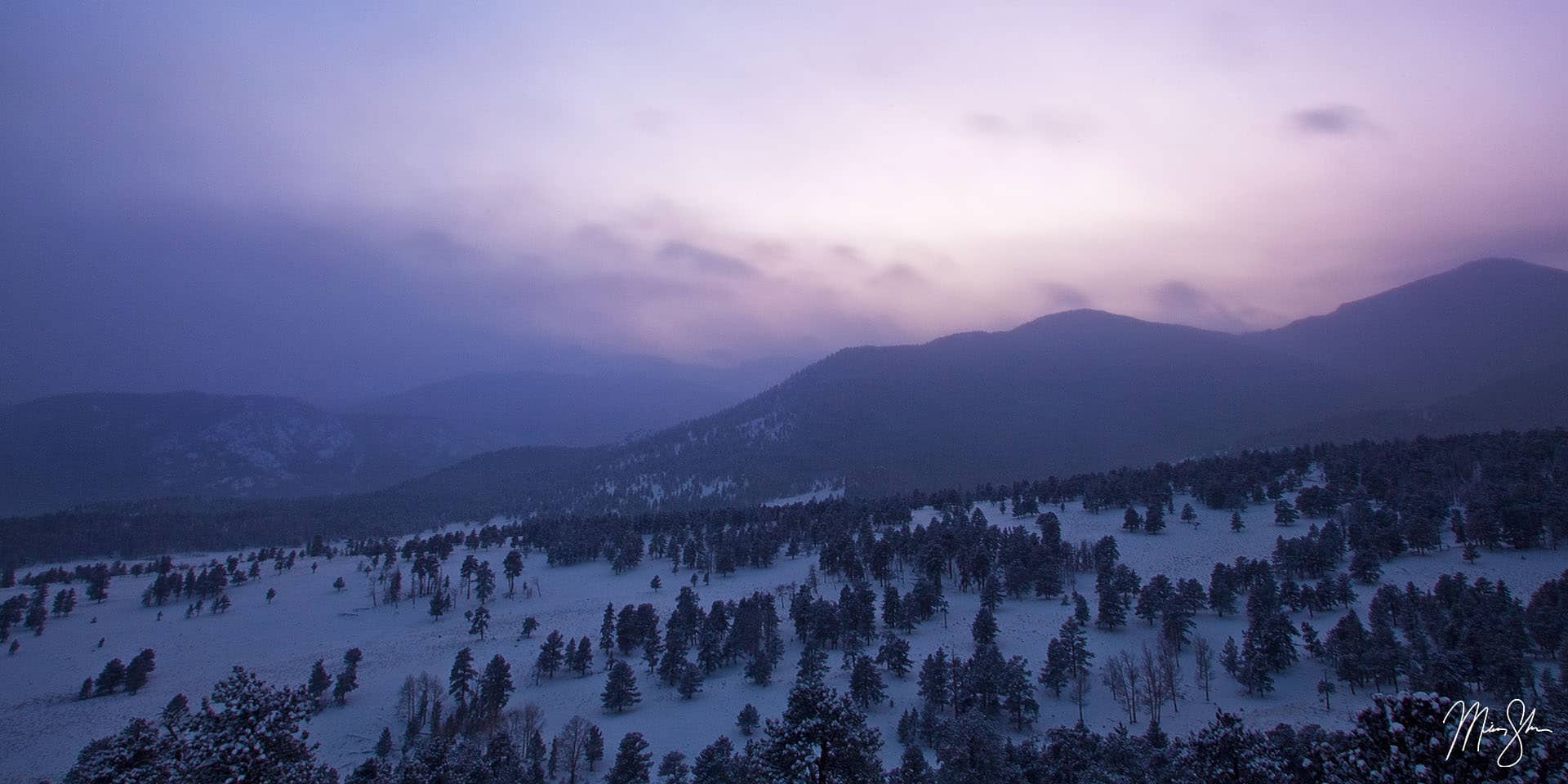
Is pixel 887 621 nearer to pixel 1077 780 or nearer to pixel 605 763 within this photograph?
pixel 605 763

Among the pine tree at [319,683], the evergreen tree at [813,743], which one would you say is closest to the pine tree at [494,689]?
the pine tree at [319,683]

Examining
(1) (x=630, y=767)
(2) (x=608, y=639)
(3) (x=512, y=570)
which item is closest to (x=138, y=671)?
(3) (x=512, y=570)

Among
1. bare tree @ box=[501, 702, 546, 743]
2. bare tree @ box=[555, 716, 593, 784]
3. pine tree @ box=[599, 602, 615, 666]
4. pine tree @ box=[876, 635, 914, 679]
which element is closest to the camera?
bare tree @ box=[555, 716, 593, 784]

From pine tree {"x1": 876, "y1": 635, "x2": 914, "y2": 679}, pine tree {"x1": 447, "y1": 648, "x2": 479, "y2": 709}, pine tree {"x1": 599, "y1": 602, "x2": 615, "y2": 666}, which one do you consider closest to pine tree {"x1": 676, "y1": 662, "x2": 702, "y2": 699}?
pine tree {"x1": 599, "y1": 602, "x2": 615, "y2": 666}

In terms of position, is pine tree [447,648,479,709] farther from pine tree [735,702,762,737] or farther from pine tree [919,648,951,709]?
pine tree [919,648,951,709]

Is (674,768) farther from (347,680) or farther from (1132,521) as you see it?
(1132,521)

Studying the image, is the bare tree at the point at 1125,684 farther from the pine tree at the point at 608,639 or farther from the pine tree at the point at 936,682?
the pine tree at the point at 608,639
